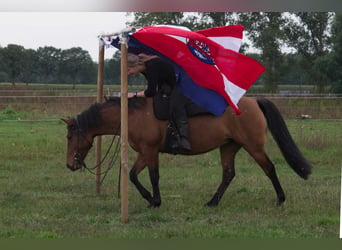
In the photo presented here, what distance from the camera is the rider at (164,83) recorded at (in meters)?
7.38

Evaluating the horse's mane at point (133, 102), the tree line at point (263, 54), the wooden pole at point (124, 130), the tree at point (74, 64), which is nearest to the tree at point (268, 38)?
the tree line at point (263, 54)

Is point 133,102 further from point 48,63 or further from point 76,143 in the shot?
point 48,63

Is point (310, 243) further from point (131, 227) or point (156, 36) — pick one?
point (156, 36)

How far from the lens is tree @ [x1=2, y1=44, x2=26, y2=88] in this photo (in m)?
26.5

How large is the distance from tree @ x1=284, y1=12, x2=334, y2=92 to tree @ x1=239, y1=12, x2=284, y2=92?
1348mm

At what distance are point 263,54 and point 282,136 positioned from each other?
78.9 ft

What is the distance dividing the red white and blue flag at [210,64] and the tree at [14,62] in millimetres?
19970

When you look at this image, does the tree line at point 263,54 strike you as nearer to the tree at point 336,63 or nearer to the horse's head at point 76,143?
the tree at point 336,63

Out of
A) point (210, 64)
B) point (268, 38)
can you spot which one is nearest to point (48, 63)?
point (268, 38)

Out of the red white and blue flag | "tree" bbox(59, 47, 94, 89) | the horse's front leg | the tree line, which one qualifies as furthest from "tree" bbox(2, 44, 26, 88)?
the horse's front leg

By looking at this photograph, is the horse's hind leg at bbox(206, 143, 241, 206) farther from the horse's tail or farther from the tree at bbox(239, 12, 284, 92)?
the tree at bbox(239, 12, 284, 92)

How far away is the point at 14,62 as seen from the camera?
2648cm

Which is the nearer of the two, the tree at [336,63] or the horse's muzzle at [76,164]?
the horse's muzzle at [76,164]

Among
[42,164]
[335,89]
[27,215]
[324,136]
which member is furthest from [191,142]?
[335,89]
